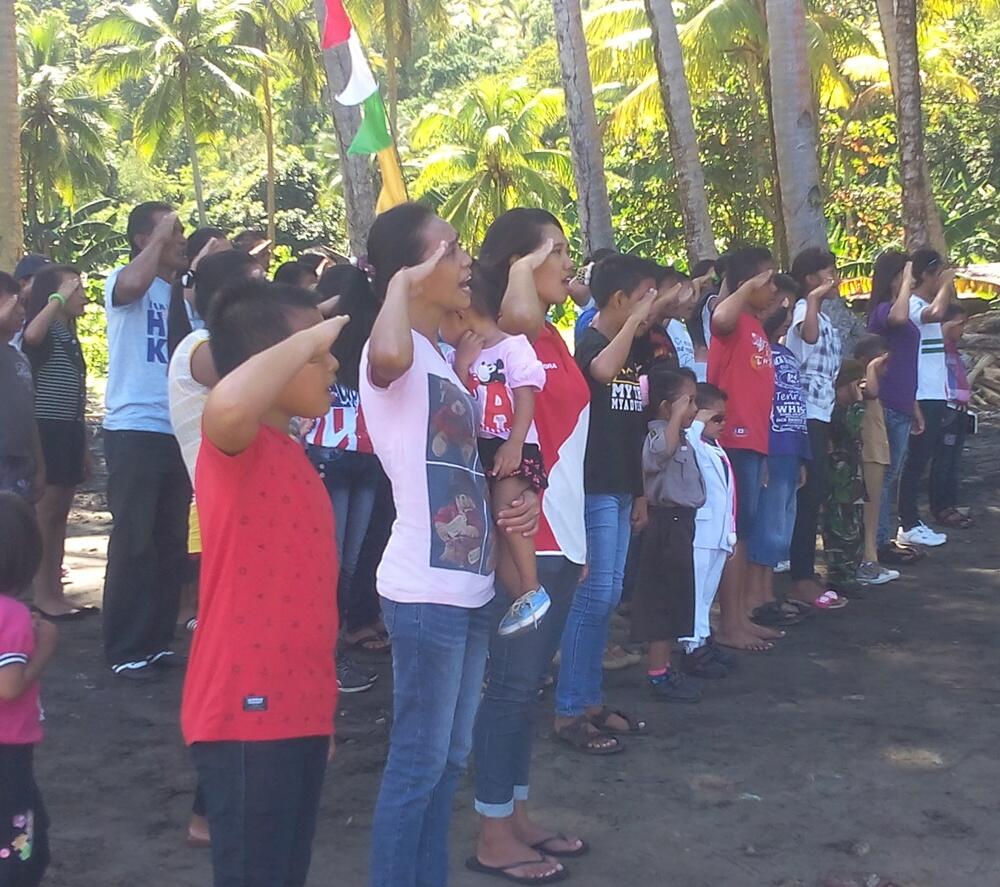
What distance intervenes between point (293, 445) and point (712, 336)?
13.7 feet

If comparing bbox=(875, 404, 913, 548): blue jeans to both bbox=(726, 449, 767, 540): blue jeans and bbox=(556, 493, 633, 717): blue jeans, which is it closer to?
bbox=(726, 449, 767, 540): blue jeans

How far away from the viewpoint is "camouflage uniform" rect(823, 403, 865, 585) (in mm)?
8055

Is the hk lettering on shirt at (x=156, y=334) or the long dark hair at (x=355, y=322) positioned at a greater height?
the hk lettering on shirt at (x=156, y=334)

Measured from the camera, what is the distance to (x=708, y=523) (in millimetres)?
6480

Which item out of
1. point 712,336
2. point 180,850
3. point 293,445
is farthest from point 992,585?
point 293,445

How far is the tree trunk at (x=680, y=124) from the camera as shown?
48.9ft

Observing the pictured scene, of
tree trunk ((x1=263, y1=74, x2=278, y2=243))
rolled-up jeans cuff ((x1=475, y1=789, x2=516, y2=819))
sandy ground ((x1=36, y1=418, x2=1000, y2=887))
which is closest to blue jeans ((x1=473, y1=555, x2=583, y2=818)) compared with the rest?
rolled-up jeans cuff ((x1=475, y1=789, x2=516, y2=819))

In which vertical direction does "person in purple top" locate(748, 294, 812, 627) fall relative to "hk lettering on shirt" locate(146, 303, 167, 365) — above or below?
below

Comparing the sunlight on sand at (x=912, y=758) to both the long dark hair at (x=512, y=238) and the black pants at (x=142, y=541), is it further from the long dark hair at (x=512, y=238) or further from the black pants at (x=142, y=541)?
the black pants at (x=142, y=541)

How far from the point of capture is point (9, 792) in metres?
3.46

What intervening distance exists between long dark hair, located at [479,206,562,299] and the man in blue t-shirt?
2132 mm

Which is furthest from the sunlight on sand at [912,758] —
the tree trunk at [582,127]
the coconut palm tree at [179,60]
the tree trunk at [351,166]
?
the coconut palm tree at [179,60]

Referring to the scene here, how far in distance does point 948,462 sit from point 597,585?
6.10 m

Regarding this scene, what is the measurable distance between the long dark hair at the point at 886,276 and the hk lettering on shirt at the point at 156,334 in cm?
490
